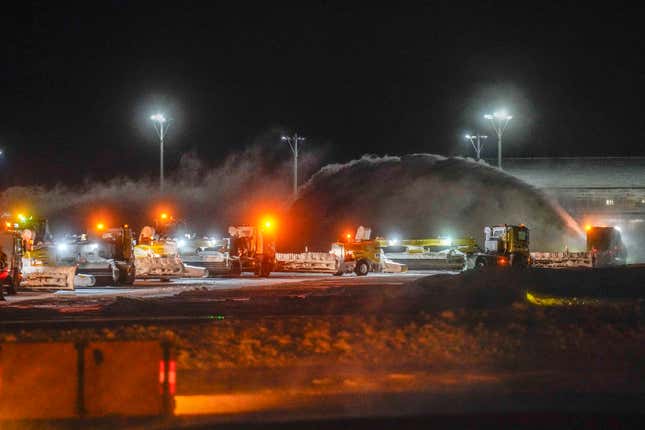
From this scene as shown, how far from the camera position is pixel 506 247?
1884 inches

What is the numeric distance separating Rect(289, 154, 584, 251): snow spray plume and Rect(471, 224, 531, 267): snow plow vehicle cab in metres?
14.5

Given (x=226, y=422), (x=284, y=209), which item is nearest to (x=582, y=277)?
(x=226, y=422)

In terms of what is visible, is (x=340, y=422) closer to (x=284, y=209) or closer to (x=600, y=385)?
(x=600, y=385)

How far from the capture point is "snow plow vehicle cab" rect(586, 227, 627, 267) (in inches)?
2206

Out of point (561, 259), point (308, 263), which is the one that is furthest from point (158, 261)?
point (561, 259)

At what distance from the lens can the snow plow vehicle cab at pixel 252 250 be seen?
148ft

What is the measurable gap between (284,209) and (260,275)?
2534 centimetres

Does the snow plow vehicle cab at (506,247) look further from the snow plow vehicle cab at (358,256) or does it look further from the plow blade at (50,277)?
the plow blade at (50,277)

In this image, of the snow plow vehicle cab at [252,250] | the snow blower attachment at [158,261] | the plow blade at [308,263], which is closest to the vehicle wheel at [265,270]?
the snow plow vehicle cab at [252,250]

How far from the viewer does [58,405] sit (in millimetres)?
10344

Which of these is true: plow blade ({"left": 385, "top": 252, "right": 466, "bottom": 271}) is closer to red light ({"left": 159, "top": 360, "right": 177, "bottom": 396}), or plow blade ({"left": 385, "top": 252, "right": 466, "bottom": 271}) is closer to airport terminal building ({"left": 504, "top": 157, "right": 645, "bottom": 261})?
airport terminal building ({"left": 504, "top": 157, "right": 645, "bottom": 261})

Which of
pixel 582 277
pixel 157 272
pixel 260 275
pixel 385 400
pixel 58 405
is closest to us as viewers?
pixel 58 405

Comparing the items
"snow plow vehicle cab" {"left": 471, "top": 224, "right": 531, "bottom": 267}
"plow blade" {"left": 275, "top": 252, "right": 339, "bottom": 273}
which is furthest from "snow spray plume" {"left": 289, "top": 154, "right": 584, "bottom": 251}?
"plow blade" {"left": 275, "top": 252, "right": 339, "bottom": 273}

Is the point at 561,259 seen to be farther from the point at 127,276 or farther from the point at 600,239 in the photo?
the point at 127,276
